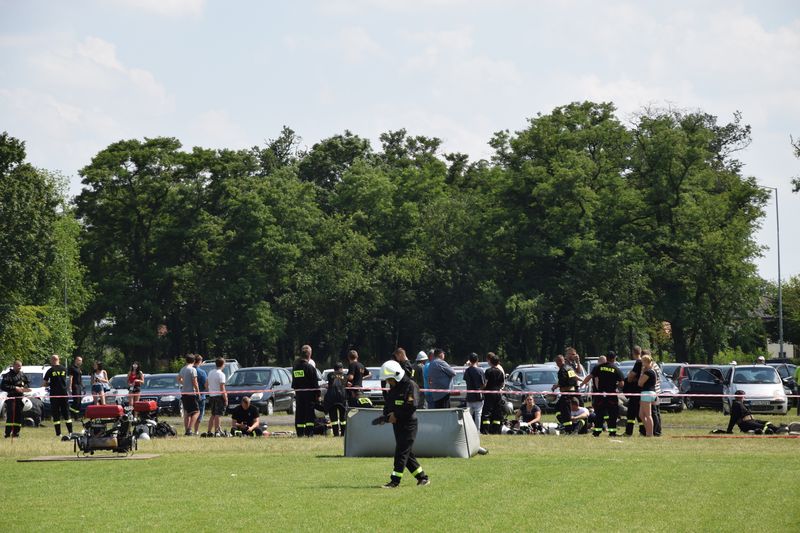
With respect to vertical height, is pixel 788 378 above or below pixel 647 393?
above

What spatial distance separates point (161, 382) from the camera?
39.8m

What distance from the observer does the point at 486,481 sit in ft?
54.2

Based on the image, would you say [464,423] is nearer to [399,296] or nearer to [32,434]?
[32,434]

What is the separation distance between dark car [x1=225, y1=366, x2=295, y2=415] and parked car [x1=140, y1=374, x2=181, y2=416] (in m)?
2.21

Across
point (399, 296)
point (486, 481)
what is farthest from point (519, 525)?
point (399, 296)

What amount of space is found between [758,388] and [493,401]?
1261 centimetres

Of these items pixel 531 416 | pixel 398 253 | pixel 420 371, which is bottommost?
pixel 531 416

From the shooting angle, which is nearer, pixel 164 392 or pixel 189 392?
pixel 189 392

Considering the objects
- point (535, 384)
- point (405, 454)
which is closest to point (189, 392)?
point (405, 454)

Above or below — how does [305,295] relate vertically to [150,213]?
below

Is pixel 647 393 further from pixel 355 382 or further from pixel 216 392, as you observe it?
pixel 216 392

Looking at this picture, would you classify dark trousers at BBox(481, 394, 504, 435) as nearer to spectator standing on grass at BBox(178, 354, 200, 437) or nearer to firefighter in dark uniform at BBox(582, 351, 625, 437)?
firefighter in dark uniform at BBox(582, 351, 625, 437)

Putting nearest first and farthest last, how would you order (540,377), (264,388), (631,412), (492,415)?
(631,412), (492,415), (540,377), (264,388)

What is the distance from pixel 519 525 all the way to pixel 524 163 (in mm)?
56746
